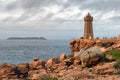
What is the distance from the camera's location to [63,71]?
33250 millimetres

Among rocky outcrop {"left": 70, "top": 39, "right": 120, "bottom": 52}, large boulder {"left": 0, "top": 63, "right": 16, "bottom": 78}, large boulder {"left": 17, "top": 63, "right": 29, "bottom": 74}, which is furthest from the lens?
rocky outcrop {"left": 70, "top": 39, "right": 120, "bottom": 52}

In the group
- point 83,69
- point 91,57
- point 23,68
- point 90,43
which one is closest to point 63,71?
point 83,69

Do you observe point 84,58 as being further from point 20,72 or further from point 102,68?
point 20,72

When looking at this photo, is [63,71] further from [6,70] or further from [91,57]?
[6,70]

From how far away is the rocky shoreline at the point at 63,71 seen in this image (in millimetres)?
22031

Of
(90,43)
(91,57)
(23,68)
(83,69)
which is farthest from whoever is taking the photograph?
(90,43)

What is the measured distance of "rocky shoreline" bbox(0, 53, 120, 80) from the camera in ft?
72.3

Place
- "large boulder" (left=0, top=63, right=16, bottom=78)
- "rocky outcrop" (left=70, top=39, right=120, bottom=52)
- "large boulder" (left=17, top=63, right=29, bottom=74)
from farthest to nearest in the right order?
"rocky outcrop" (left=70, top=39, right=120, bottom=52) < "large boulder" (left=17, top=63, right=29, bottom=74) < "large boulder" (left=0, top=63, right=16, bottom=78)

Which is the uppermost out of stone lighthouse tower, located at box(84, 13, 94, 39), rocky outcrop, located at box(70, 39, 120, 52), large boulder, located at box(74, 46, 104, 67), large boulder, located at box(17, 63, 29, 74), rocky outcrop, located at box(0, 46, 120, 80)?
stone lighthouse tower, located at box(84, 13, 94, 39)

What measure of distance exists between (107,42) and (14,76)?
24.9 meters

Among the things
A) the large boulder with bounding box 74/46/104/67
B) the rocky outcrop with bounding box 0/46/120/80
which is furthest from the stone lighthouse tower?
the large boulder with bounding box 74/46/104/67

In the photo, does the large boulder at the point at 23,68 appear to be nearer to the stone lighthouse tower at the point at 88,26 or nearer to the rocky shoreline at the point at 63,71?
the rocky shoreline at the point at 63,71

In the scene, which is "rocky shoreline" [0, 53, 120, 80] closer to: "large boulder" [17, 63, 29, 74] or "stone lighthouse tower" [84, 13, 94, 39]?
"large boulder" [17, 63, 29, 74]

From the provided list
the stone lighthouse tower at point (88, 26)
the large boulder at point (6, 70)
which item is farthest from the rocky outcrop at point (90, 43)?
the large boulder at point (6, 70)
